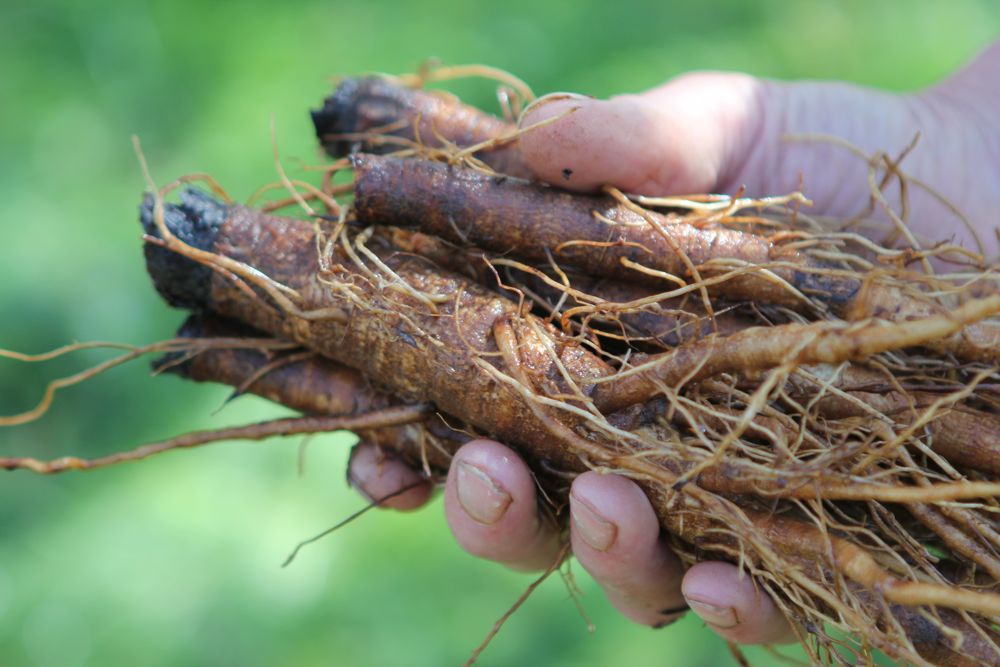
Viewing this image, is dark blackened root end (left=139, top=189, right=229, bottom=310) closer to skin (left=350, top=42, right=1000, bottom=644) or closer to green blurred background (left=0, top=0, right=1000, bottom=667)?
green blurred background (left=0, top=0, right=1000, bottom=667)

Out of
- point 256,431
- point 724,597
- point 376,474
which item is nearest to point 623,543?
point 724,597

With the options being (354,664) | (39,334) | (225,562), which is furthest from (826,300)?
(39,334)

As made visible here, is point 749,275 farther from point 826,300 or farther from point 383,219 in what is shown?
point 383,219

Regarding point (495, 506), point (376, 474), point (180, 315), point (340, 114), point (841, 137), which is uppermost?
point (340, 114)

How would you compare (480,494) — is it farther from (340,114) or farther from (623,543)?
(340,114)

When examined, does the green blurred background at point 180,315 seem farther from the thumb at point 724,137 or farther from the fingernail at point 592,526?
the fingernail at point 592,526

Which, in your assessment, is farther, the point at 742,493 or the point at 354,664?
the point at 354,664
